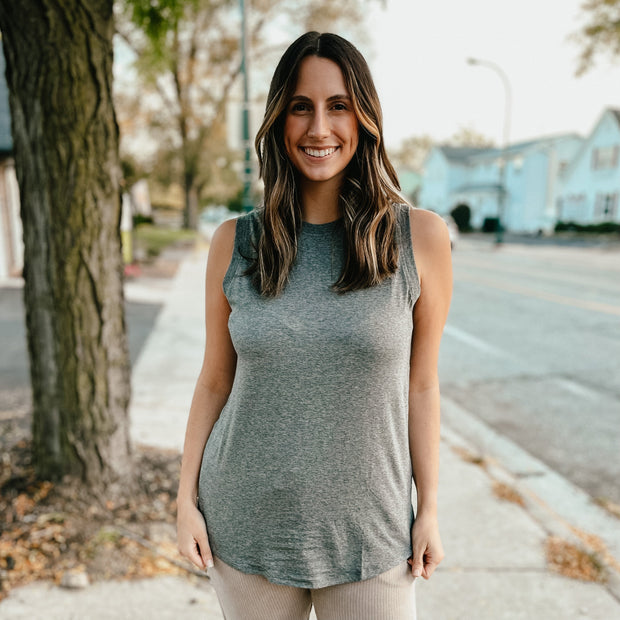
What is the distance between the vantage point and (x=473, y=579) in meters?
2.70

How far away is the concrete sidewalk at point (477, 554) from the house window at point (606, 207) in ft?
114

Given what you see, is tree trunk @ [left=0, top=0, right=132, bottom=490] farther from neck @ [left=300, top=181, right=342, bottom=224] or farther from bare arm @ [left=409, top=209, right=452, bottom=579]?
bare arm @ [left=409, top=209, right=452, bottom=579]

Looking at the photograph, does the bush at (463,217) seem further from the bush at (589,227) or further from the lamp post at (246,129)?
the lamp post at (246,129)

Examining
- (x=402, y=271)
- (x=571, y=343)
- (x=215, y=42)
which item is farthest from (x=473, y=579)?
(x=215, y=42)

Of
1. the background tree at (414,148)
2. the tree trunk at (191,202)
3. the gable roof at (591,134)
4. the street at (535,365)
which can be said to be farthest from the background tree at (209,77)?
the background tree at (414,148)

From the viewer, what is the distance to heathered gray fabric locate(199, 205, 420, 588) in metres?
1.32

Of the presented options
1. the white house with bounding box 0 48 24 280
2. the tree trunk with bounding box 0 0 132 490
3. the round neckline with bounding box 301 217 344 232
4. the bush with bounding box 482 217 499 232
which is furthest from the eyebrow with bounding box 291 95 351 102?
the bush with bounding box 482 217 499 232

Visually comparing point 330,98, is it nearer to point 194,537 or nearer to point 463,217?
point 194,537

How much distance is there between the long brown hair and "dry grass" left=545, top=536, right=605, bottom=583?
7.00 ft

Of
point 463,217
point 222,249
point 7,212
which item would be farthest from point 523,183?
point 222,249

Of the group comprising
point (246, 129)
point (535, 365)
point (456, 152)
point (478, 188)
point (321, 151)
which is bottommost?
point (535, 365)

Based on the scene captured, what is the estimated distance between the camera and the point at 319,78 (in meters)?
1.42

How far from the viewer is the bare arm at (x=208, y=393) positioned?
4.84ft

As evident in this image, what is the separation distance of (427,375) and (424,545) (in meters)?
0.41
